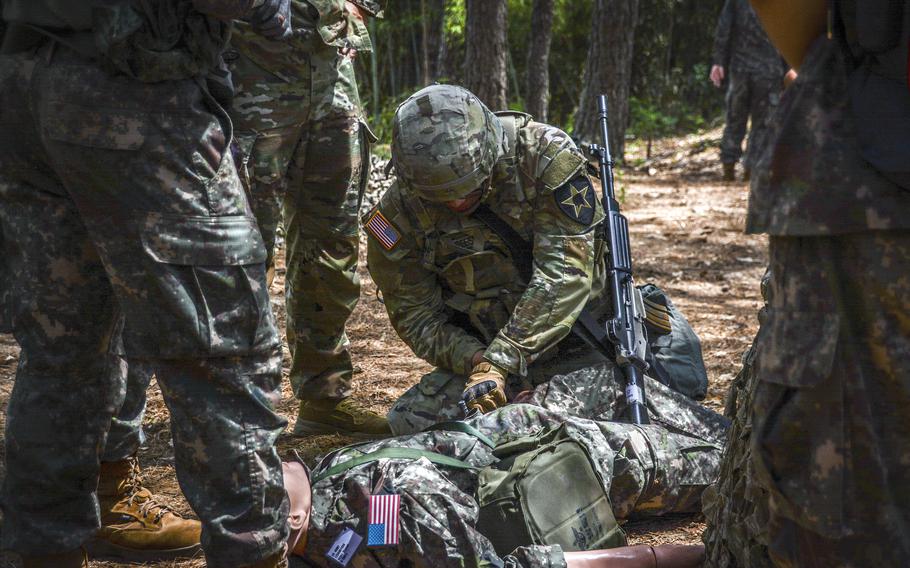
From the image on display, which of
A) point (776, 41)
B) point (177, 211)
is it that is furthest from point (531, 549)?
point (776, 41)

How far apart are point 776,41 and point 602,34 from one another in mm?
9853

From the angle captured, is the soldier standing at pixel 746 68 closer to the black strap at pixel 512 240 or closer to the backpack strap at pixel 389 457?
the black strap at pixel 512 240

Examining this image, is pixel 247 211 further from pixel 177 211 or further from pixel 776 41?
pixel 776 41

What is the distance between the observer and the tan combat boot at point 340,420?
4172 mm

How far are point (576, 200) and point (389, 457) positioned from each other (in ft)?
4.88

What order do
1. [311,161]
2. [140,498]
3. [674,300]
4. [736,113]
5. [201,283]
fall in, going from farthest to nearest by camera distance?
1. [736,113]
2. [674,300]
3. [311,161]
4. [140,498]
5. [201,283]

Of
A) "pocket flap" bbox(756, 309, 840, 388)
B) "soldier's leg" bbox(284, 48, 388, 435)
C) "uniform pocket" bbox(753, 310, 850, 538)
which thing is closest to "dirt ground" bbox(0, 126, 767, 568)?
"soldier's leg" bbox(284, 48, 388, 435)

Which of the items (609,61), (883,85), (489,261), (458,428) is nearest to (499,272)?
(489,261)

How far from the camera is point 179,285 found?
221cm

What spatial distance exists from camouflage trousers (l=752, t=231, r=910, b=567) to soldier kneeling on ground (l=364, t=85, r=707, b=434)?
1.84 metres

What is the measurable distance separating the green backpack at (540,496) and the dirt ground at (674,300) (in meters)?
0.41

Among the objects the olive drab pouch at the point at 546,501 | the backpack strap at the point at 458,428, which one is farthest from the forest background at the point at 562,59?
the olive drab pouch at the point at 546,501

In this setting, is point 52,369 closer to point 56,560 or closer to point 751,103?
point 56,560

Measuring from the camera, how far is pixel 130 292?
2.24 metres
